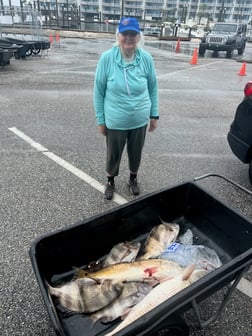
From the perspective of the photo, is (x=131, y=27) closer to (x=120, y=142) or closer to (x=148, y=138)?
(x=120, y=142)

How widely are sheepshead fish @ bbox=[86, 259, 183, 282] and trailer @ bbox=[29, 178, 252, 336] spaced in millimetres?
273

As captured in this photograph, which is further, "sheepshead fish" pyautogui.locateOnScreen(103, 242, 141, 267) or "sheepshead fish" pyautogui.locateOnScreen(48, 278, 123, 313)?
"sheepshead fish" pyautogui.locateOnScreen(103, 242, 141, 267)

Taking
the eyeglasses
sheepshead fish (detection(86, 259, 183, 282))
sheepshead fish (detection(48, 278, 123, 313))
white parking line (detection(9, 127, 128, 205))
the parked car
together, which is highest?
the eyeglasses

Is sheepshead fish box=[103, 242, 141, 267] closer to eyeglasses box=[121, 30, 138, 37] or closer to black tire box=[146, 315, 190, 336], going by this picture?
black tire box=[146, 315, 190, 336]

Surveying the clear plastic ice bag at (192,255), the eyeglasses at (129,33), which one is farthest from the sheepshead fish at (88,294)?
the eyeglasses at (129,33)

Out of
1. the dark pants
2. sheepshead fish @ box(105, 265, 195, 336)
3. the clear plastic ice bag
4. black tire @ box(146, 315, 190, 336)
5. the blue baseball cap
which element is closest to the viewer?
black tire @ box(146, 315, 190, 336)

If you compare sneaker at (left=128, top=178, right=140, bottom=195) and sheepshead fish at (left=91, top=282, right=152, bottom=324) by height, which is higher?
sheepshead fish at (left=91, top=282, right=152, bottom=324)

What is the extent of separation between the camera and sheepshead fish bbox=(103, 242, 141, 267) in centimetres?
224

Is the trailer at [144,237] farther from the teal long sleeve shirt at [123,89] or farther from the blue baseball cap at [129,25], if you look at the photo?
the blue baseball cap at [129,25]

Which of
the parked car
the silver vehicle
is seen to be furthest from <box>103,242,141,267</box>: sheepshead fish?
the silver vehicle

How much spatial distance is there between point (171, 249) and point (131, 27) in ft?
6.50

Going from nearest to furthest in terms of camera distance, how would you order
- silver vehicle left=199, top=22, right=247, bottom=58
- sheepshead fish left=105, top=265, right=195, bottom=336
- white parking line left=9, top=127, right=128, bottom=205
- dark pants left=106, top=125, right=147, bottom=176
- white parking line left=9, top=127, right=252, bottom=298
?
sheepshead fish left=105, top=265, right=195, bottom=336
white parking line left=9, top=127, right=252, bottom=298
dark pants left=106, top=125, right=147, bottom=176
white parking line left=9, top=127, right=128, bottom=205
silver vehicle left=199, top=22, right=247, bottom=58

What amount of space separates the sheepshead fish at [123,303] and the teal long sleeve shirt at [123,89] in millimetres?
1705

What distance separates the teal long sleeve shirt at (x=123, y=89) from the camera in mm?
2773
